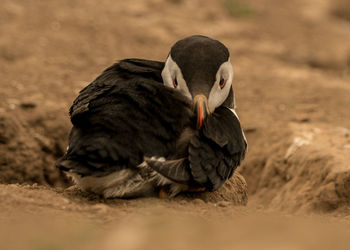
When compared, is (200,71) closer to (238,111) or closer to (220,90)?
(220,90)

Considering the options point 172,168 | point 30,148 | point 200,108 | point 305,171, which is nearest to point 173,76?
point 200,108

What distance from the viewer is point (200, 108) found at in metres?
3.05

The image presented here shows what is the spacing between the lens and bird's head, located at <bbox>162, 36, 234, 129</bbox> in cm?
329

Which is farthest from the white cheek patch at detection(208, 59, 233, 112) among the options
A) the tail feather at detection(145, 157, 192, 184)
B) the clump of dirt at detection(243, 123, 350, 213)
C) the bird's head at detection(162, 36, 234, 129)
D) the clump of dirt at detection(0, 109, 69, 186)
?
the clump of dirt at detection(0, 109, 69, 186)

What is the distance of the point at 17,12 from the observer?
269 inches

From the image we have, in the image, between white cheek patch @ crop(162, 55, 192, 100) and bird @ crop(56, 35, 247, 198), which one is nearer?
bird @ crop(56, 35, 247, 198)

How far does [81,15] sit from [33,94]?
7.70 feet

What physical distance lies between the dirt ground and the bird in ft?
0.41

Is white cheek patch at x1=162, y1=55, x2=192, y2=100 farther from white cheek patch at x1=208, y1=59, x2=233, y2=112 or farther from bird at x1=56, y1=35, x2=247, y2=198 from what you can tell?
white cheek patch at x1=208, y1=59, x2=233, y2=112

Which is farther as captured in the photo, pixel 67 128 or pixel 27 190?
pixel 67 128

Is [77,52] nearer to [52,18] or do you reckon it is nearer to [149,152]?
[52,18]

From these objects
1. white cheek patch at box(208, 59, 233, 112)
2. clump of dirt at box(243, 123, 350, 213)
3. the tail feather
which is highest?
white cheek patch at box(208, 59, 233, 112)

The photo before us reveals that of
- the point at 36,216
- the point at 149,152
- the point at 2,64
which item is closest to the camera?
the point at 36,216

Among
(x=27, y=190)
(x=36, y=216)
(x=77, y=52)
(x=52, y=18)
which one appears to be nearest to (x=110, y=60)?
(x=77, y=52)
